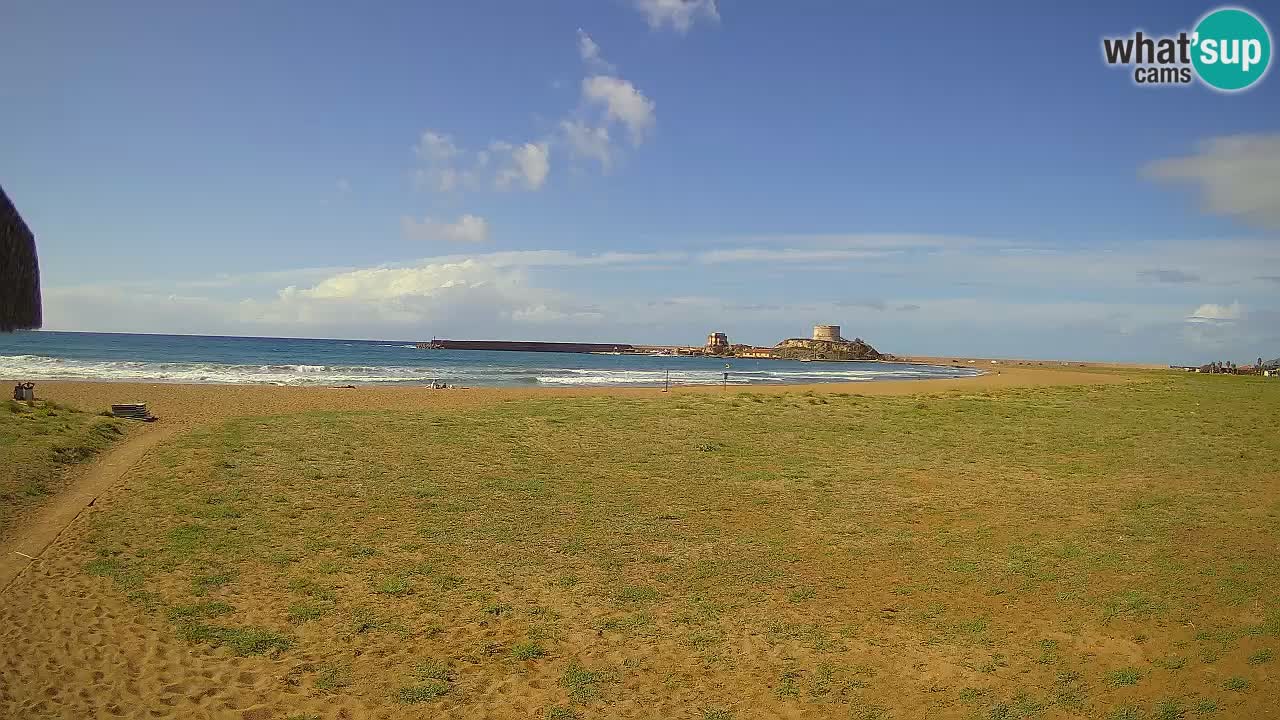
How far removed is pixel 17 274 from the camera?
2906mm

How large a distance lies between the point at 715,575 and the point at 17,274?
7.25m

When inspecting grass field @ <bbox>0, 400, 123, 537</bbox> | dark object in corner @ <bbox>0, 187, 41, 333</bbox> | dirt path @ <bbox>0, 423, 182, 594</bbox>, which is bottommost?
dirt path @ <bbox>0, 423, 182, 594</bbox>

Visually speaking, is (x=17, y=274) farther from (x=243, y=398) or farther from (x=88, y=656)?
(x=243, y=398)

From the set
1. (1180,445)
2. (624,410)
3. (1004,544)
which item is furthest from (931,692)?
(624,410)

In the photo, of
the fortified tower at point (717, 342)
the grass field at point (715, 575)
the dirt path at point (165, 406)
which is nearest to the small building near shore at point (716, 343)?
the fortified tower at point (717, 342)

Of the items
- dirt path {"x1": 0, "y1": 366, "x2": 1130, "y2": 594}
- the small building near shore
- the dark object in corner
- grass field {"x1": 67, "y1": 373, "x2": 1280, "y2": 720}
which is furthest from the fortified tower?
the dark object in corner

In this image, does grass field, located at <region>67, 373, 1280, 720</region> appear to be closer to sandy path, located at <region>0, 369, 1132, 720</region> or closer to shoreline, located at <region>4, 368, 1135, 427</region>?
sandy path, located at <region>0, 369, 1132, 720</region>

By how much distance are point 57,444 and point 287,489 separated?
5666 millimetres

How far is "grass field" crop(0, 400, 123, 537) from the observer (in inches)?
431

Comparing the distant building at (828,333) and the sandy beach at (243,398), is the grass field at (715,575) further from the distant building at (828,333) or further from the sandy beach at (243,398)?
the distant building at (828,333)

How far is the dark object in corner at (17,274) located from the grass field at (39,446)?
28.9 feet

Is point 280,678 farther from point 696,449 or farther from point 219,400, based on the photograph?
point 219,400

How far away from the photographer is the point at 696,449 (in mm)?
17078

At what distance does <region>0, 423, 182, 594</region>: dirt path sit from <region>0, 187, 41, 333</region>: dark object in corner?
6.49m
